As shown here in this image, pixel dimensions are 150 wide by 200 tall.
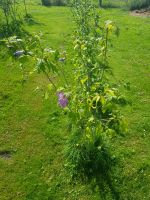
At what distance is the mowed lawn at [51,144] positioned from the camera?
7531mm

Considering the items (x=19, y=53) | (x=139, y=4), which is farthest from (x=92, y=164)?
(x=139, y=4)

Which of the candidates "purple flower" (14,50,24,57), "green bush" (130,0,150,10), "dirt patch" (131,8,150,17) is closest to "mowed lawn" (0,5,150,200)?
"purple flower" (14,50,24,57)

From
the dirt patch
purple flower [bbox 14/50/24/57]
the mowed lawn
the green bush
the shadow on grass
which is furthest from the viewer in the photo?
the green bush

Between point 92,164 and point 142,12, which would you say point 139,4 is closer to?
point 142,12

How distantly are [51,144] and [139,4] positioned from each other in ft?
71.6

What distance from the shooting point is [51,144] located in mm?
9133

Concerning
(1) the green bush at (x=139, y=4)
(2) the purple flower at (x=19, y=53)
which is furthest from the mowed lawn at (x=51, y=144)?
(1) the green bush at (x=139, y=4)

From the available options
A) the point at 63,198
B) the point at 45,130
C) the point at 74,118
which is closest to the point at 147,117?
the point at 45,130

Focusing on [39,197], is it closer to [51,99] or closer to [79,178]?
[79,178]

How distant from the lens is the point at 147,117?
10500 mm

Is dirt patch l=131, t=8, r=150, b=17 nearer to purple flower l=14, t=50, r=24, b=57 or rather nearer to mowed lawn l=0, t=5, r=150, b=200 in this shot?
mowed lawn l=0, t=5, r=150, b=200

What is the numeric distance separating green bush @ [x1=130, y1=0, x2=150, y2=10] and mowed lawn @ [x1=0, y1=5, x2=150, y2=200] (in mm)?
13913

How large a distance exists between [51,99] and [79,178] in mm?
4438

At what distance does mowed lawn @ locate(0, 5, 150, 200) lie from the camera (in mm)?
7531
